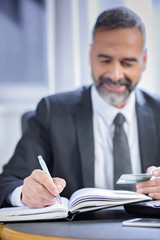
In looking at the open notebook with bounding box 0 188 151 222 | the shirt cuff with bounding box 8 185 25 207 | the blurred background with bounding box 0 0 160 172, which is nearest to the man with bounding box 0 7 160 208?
the shirt cuff with bounding box 8 185 25 207

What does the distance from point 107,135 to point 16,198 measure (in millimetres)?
555

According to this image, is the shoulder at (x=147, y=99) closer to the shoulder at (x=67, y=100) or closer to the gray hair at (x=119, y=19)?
the shoulder at (x=67, y=100)

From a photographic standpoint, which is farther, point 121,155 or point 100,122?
point 100,122

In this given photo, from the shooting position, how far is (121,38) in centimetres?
177

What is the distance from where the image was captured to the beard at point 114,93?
1.84 metres

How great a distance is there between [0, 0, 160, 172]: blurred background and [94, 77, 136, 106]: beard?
820mm

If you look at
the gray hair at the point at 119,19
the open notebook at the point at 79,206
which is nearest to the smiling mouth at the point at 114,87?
the gray hair at the point at 119,19

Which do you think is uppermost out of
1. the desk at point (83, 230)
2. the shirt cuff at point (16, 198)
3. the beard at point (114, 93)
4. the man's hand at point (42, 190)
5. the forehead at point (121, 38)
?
the forehead at point (121, 38)

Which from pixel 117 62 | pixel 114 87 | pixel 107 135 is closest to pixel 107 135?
pixel 107 135

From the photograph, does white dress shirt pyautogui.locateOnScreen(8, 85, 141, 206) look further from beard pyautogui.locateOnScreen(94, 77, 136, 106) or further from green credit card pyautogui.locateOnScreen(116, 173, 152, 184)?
green credit card pyautogui.locateOnScreen(116, 173, 152, 184)

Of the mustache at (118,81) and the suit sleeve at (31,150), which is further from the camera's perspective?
the mustache at (118,81)

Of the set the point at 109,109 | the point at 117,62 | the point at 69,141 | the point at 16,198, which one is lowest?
the point at 16,198

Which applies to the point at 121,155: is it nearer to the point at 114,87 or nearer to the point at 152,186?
the point at 114,87

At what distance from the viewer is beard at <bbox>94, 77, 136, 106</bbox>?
1.84 m
